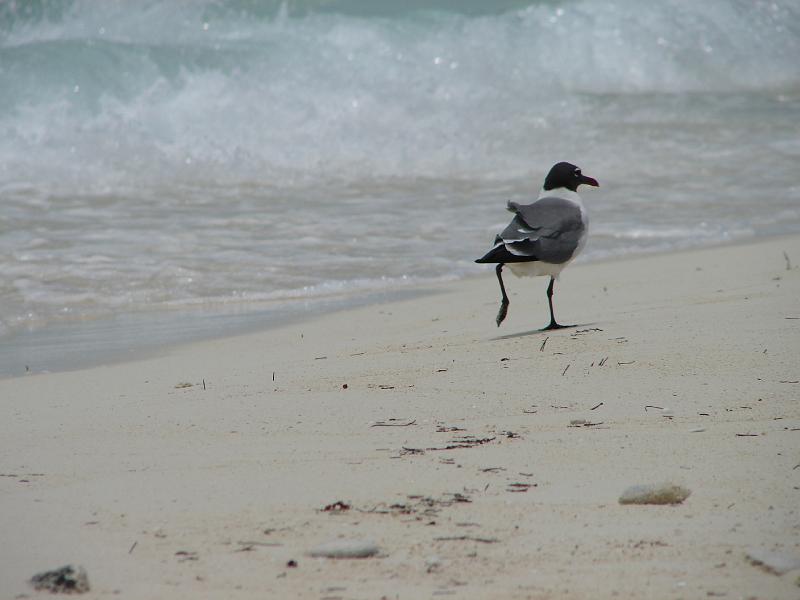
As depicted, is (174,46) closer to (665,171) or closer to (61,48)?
(61,48)

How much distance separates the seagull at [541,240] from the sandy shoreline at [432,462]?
1.16 feet

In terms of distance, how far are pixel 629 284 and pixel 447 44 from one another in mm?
14185

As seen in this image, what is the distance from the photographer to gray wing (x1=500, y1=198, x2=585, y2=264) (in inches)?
217

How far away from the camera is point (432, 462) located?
321cm

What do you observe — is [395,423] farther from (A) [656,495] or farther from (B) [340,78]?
(B) [340,78]

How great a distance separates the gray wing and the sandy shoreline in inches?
15.0

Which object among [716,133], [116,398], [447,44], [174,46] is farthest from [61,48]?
[116,398]

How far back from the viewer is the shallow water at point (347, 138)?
8398 millimetres

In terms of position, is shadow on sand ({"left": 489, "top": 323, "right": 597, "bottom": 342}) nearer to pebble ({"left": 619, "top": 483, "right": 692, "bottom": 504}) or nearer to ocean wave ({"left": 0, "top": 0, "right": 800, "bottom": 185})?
pebble ({"left": 619, "top": 483, "right": 692, "bottom": 504})

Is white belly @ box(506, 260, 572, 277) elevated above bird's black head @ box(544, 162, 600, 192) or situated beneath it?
situated beneath

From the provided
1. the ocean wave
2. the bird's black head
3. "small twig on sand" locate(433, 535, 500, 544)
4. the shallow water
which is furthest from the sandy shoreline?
the ocean wave

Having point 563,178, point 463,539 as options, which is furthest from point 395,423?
point 563,178

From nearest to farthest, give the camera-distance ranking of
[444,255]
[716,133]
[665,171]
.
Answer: [444,255]
[665,171]
[716,133]

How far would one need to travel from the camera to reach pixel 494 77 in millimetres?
19062
